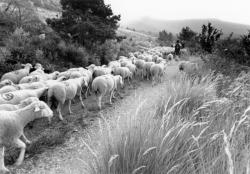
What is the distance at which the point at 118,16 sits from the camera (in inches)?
673

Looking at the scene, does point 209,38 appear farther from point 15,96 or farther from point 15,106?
point 15,106

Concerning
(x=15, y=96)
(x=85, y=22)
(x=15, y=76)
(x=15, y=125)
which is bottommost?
(x=15, y=76)

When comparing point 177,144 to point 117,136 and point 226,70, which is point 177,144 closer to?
point 117,136

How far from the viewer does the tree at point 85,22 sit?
1518cm

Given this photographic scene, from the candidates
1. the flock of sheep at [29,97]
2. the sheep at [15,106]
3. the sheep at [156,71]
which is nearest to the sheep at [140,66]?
the sheep at [156,71]

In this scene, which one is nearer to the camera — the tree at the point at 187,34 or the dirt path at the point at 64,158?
the dirt path at the point at 64,158

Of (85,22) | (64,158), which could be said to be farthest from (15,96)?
(85,22)

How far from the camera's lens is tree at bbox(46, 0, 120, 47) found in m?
15.2

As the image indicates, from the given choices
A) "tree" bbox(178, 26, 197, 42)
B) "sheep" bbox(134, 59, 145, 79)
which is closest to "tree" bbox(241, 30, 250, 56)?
"sheep" bbox(134, 59, 145, 79)

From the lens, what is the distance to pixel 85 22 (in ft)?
47.9

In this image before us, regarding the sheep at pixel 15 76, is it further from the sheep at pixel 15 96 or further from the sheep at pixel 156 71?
the sheep at pixel 156 71

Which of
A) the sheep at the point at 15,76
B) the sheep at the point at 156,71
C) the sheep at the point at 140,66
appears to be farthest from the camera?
the sheep at the point at 140,66

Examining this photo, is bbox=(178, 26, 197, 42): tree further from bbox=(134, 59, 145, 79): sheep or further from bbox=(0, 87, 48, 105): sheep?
bbox=(0, 87, 48, 105): sheep

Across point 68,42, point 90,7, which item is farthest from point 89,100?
point 90,7
